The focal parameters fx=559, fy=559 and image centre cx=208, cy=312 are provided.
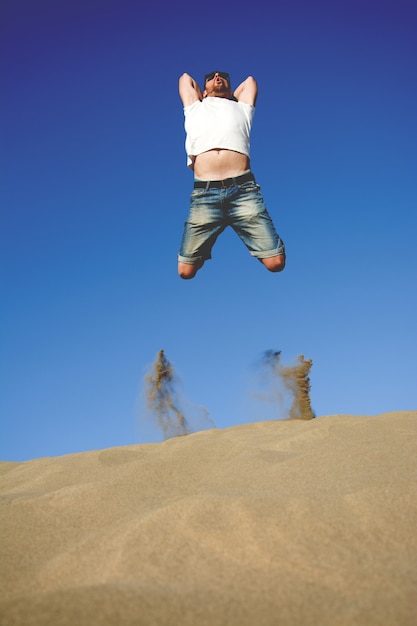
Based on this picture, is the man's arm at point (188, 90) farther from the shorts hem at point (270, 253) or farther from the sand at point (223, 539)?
the sand at point (223, 539)

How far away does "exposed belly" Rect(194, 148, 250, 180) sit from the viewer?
12.6 feet

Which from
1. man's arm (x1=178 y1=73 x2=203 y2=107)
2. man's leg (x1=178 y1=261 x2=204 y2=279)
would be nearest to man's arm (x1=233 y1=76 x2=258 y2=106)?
man's arm (x1=178 y1=73 x2=203 y2=107)

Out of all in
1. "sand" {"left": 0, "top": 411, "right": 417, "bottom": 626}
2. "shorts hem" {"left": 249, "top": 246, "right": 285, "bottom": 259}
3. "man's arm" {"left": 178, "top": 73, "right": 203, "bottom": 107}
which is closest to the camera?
"sand" {"left": 0, "top": 411, "right": 417, "bottom": 626}

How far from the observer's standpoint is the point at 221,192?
3820 millimetres

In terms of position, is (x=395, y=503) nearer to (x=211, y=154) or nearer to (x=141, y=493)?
(x=141, y=493)

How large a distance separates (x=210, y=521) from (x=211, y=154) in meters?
2.61

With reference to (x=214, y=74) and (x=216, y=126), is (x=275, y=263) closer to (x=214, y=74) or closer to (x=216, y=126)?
(x=216, y=126)

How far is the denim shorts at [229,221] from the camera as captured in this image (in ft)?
12.5

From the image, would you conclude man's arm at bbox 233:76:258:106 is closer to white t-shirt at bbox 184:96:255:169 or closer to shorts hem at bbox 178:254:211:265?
white t-shirt at bbox 184:96:255:169

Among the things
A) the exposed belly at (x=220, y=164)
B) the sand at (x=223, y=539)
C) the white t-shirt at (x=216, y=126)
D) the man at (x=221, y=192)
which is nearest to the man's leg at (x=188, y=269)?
the man at (x=221, y=192)

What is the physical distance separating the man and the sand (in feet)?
4.55

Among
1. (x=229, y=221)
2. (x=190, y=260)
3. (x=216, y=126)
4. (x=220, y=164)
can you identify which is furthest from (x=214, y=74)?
(x=190, y=260)

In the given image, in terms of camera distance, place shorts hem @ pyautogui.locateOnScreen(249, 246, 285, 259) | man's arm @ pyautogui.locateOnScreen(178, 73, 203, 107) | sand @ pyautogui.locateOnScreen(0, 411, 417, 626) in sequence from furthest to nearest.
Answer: man's arm @ pyautogui.locateOnScreen(178, 73, 203, 107) < shorts hem @ pyautogui.locateOnScreen(249, 246, 285, 259) < sand @ pyautogui.locateOnScreen(0, 411, 417, 626)

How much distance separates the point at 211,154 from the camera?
3842 mm
